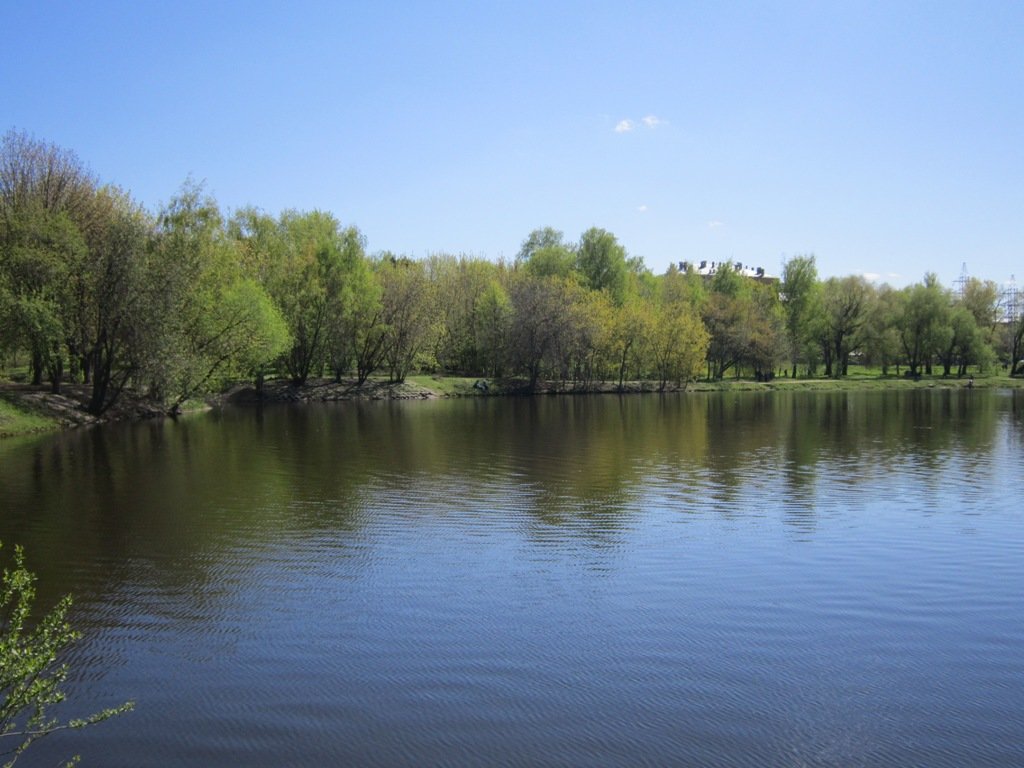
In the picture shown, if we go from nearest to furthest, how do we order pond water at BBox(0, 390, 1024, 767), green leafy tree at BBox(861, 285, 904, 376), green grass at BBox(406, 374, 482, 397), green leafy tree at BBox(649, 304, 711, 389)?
pond water at BBox(0, 390, 1024, 767), green grass at BBox(406, 374, 482, 397), green leafy tree at BBox(649, 304, 711, 389), green leafy tree at BBox(861, 285, 904, 376)

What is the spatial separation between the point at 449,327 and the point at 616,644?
8096cm

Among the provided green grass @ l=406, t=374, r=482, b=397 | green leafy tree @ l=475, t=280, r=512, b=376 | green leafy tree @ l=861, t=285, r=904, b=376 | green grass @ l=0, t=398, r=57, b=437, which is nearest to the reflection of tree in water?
green grass @ l=0, t=398, r=57, b=437

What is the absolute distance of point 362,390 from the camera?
7681cm

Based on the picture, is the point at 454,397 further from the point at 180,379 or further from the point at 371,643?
the point at 371,643

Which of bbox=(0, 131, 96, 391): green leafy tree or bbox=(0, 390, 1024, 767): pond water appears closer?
bbox=(0, 390, 1024, 767): pond water

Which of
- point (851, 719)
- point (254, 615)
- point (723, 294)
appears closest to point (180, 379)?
point (254, 615)

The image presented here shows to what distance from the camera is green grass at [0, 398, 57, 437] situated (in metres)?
40.6

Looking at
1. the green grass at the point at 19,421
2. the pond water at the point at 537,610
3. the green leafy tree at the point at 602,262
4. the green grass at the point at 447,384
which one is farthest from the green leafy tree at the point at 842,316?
the green grass at the point at 19,421

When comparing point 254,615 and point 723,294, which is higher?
point 723,294

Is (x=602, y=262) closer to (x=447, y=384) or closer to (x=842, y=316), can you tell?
(x=447, y=384)

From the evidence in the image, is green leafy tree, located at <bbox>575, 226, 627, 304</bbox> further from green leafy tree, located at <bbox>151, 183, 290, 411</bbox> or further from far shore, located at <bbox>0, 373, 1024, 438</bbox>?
green leafy tree, located at <bbox>151, 183, 290, 411</bbox>

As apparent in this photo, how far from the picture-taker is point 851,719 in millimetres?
8883

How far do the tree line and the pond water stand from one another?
1844 cm

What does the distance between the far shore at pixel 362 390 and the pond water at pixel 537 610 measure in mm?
17890
